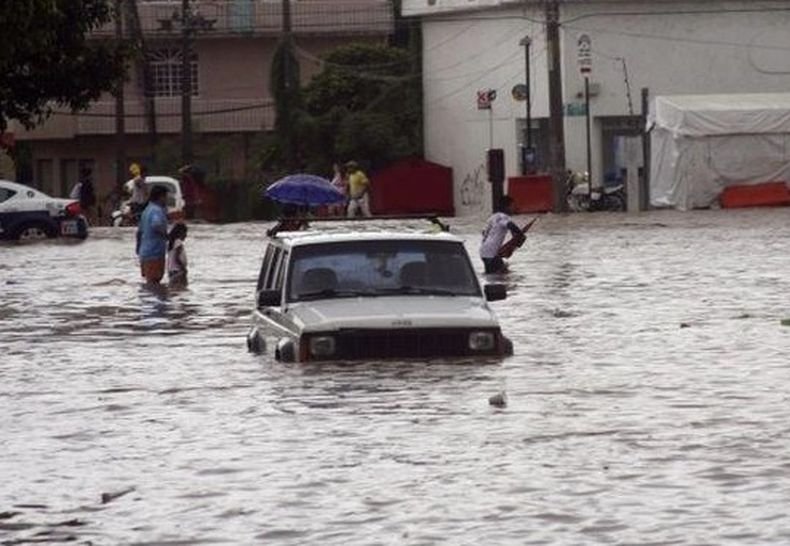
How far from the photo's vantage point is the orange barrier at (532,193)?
206ft

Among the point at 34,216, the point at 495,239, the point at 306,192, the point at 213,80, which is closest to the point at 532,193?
the point at 306,192

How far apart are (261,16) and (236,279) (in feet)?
168

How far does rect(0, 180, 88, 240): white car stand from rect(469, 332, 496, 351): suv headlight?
34062mm

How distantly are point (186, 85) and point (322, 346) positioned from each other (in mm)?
58502

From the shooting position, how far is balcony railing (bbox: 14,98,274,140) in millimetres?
85500

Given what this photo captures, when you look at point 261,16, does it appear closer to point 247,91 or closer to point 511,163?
point 247,91

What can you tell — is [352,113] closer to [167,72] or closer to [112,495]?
[167,72]

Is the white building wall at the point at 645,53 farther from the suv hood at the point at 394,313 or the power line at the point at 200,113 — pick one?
the suv hood at the point at 394,313

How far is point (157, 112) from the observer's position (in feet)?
Result: 288

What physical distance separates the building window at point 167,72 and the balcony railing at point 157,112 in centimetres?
57

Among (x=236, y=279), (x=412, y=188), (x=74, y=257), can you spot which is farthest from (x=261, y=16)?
(x=236, y=279)

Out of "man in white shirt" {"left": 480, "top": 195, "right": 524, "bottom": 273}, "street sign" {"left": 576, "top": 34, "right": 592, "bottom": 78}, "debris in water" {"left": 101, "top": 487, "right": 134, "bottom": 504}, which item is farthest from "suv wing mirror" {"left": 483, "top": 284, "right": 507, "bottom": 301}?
"street sign" {"left": 576, "top": 34, "right": 592, "bottom": 78}

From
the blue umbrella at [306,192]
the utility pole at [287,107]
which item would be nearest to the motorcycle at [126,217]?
the blue umbrella at [306,192]

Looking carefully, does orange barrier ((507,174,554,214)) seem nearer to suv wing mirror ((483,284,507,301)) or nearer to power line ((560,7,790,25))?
power line ((560,7,790,25))
